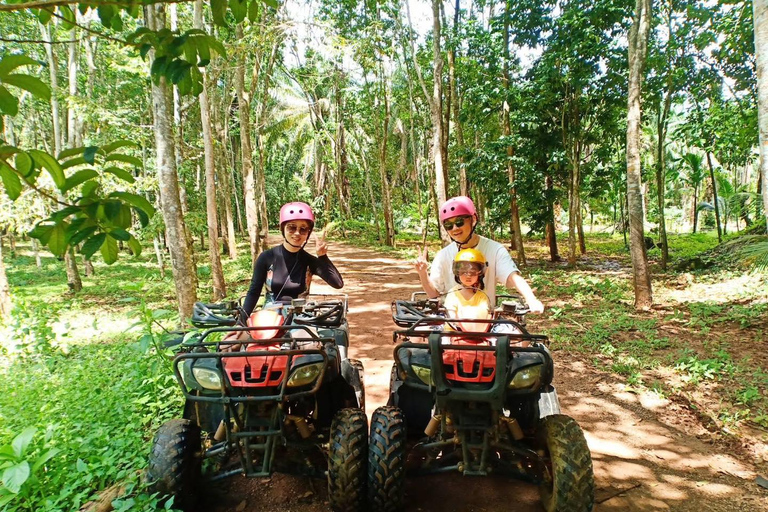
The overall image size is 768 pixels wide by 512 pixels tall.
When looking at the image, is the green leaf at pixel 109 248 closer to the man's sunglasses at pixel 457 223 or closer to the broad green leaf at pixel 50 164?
the broad green leaf at pixel 50 164

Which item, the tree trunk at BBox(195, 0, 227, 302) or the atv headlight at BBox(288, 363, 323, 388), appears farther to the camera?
the tree trunk at BBox(195, 0, 227, 302)

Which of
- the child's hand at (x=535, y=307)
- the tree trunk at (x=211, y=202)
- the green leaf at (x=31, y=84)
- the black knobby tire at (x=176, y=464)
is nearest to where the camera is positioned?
the green leaf at (x=31, y=84)

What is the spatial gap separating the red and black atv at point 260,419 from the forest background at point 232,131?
626 millimetres

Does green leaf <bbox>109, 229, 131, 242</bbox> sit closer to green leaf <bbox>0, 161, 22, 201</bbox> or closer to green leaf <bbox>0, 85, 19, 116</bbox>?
green leaf <bbox>0, 161, 22, 201</bbox>

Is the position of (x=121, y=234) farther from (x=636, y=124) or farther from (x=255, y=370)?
(x=636, y=124)

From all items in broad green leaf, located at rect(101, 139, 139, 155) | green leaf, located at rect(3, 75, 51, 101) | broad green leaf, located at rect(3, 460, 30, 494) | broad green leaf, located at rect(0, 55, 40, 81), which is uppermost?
broad green leaf, located at rect(0, 55, 40, 81)

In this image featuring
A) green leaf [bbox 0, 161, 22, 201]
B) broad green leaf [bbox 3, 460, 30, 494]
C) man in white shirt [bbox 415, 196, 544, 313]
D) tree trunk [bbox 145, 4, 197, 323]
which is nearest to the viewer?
green leaf [bbox 0, 161, 22, 201]

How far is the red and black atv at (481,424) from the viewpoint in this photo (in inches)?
105

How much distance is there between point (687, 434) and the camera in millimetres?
4230

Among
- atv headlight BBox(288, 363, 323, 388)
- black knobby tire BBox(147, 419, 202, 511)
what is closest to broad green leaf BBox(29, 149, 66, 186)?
atv headlight BBox(288, 363, 323, 388)

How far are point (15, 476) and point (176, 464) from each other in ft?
2.62

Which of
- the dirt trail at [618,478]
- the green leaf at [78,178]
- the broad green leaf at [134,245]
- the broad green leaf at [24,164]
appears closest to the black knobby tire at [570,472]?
the dirt trail at [618,478]

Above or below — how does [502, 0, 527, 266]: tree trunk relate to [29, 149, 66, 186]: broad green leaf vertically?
above

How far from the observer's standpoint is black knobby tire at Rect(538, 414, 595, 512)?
2.68 metres
